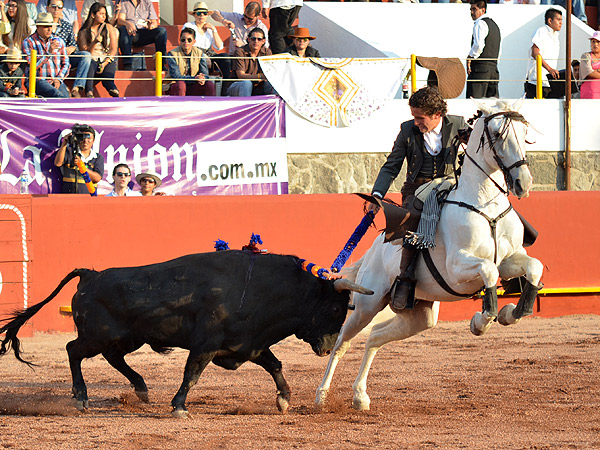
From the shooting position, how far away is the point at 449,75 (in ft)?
47.6

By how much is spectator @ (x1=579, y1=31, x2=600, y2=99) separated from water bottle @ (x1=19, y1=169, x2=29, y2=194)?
8.62m

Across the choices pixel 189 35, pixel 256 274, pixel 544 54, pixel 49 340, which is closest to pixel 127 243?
pixel 49 340

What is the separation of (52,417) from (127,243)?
4594mm

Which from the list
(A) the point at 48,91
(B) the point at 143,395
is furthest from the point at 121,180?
(B) the point at 143,395

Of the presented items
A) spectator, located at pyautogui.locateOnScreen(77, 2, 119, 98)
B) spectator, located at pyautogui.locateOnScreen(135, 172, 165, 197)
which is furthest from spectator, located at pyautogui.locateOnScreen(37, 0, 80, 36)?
spectator, located at pyautogui.locateOnScreen(135, 172, 165, 197)

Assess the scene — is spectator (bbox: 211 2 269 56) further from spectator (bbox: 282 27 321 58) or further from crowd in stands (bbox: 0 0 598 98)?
spectator (bbox: 282 27 321 58)

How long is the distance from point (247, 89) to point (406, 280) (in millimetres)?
6965

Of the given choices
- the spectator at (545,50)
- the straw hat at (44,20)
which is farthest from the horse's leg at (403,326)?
the spectator at (545,50)

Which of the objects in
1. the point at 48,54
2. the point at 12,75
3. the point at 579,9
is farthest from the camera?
the point at 579,9

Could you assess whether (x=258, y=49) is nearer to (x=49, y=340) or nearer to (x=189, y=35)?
(x=189, y=35)

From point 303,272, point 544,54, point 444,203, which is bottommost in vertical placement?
point 303,272

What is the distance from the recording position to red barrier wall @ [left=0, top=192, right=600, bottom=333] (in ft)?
36.5

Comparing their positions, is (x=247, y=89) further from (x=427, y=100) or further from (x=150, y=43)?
(x=427, y=100)

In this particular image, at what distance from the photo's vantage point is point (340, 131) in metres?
14.0
